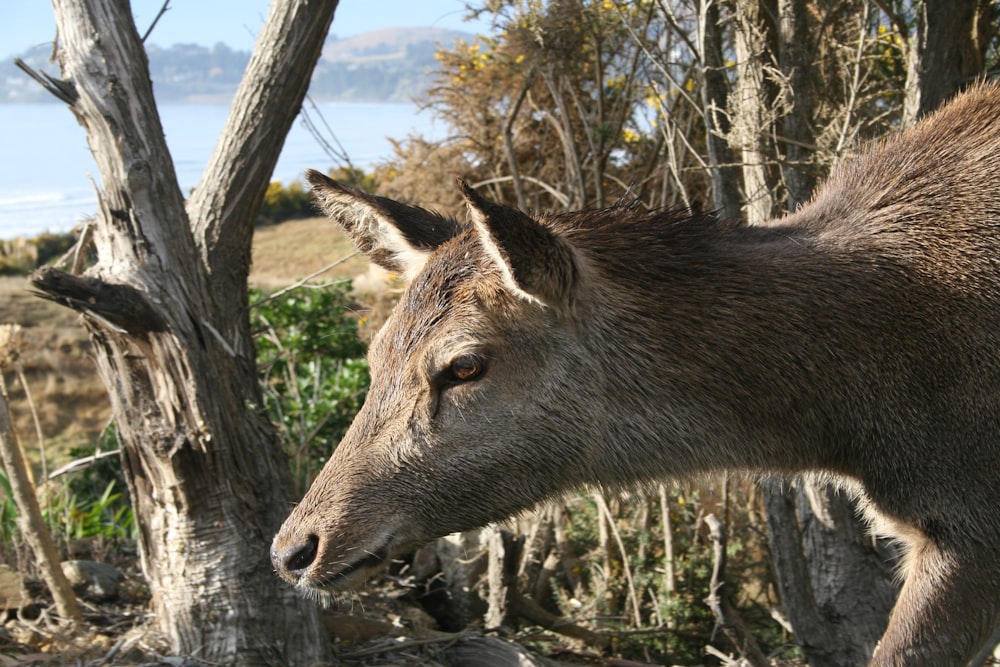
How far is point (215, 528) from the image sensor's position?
13.9 ft

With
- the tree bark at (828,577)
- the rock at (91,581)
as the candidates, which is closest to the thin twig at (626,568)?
the tree bark at (828,577)

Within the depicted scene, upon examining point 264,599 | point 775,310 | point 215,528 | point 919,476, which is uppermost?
point 775,310

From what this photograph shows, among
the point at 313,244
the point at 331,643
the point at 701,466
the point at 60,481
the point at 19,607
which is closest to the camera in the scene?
the point at 701,466

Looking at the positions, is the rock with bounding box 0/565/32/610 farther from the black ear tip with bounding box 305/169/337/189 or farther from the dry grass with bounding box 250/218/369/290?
the dry grass with bounding box 250/218/369/290

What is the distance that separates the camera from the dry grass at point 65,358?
1286 centimetres

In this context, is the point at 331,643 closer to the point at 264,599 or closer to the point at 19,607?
the point at 264,599

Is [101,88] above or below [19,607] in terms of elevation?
above

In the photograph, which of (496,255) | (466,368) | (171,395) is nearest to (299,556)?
(466,368)

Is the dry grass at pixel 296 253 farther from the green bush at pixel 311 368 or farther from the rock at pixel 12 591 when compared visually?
the rock at pixel 12 591

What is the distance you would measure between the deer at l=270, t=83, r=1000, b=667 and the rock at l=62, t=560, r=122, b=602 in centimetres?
319

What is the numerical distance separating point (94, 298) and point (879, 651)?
127 inches

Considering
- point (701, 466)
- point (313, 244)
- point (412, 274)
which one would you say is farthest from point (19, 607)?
point (313, 244)

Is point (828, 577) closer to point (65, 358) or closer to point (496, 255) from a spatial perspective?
point (496, 255)

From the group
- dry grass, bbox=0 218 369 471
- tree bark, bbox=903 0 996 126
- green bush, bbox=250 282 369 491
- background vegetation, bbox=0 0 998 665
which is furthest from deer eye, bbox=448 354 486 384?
dry grass, bbox=0 218 369 471
